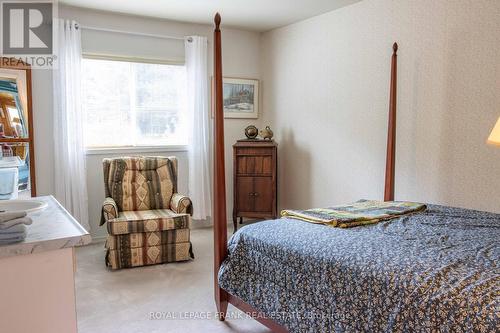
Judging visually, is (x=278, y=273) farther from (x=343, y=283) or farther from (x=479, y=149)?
(x=479, y=149)

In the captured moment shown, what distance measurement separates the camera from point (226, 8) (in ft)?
13.4

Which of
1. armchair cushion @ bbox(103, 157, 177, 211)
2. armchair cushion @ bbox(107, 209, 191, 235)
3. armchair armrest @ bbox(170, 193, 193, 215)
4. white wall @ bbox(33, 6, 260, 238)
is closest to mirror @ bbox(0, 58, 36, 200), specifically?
white wall @ bbox(33, 6, 260, 238)

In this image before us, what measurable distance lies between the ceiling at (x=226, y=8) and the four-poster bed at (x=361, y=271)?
1.73m

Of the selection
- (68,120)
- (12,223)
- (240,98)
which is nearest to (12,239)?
(12,223)

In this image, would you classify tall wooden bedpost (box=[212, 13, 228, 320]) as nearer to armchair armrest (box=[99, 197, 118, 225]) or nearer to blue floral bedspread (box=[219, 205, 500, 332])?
blue floral bedspread (box=[219, 205, 500, 332])

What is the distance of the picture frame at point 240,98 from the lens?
5.02m

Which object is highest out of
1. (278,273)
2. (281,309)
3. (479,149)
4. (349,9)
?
(349,9)

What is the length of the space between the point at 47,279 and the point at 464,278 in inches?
54.8

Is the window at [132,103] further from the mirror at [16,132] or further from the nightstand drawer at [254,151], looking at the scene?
the nightstand drawer at [254,151]

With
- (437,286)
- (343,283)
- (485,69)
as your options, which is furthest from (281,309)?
(485,69)

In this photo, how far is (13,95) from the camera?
12.2 ft

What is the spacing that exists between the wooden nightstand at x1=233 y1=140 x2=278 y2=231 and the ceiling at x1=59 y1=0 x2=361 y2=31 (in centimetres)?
134

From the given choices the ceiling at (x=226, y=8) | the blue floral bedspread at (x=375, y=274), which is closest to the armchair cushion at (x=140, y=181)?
the ceiling at (x=226, y=8)

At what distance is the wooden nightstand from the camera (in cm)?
461
